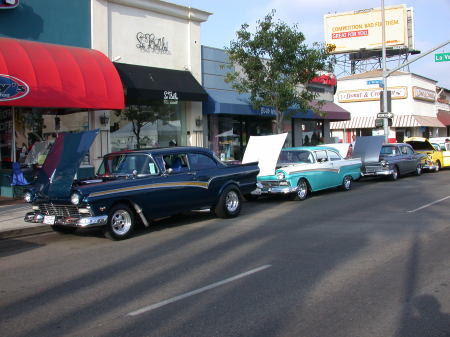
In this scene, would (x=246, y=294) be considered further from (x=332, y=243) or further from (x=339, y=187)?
(x=339, y=187)

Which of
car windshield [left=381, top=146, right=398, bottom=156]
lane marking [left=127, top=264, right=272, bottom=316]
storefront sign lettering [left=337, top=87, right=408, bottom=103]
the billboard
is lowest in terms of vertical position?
lane marking [left=127, top=264, right=272, bottom=316]

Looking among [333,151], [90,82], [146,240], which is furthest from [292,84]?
[146,240]

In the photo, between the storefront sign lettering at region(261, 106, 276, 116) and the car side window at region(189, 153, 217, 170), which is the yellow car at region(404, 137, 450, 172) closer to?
the storefront sign lettering at region(261, 106, 276, 116)

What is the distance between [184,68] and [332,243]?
1279cm

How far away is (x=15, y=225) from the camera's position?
10.5m

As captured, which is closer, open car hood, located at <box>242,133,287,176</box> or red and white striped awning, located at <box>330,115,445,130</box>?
→ open car hood, located at <box>242,133,287,176</box>

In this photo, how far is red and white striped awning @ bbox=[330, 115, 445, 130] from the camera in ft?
132

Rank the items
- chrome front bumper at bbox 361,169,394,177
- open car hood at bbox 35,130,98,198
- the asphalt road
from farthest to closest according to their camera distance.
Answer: chrome front bumper at bbox 361,169,394,177 < open car hood at bbox 35,130,98,198 < the asphalt road

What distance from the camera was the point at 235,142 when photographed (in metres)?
22.4

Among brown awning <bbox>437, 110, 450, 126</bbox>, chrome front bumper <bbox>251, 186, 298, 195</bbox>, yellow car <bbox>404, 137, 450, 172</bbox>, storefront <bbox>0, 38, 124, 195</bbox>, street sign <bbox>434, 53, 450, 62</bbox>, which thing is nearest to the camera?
storefront <bbox>0, 38, 124, 195</bbox>

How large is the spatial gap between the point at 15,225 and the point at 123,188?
3.04m

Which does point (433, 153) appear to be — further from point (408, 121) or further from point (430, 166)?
point (408, 121)

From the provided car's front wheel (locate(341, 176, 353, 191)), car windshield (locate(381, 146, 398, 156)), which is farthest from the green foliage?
car windshield (locate(381, 146, 398, 156))

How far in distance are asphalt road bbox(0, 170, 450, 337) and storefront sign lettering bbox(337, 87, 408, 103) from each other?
32.7 meters
